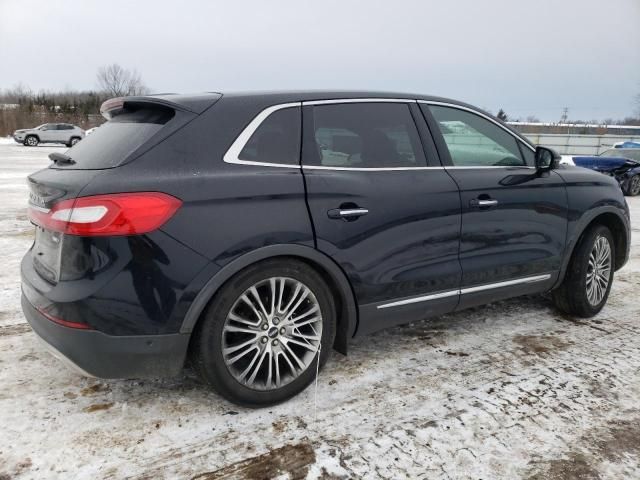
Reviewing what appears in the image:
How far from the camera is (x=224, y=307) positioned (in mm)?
2547

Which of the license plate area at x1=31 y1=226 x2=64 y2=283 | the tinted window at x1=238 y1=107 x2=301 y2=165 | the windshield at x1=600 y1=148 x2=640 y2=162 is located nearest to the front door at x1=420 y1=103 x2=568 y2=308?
the tinted window at x1=238 y1=107 x2=301 y2=165

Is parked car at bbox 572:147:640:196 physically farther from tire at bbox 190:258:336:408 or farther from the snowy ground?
tire at bbox 190:258:336:408

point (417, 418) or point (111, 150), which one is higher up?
point (111, 150)

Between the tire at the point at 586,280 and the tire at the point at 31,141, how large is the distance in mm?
35175

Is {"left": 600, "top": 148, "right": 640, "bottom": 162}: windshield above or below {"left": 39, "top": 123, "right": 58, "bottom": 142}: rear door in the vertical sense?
above

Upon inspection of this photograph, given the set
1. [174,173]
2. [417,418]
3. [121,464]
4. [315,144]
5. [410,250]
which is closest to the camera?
[121,464]

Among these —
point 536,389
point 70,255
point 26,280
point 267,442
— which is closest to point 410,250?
point 536,389

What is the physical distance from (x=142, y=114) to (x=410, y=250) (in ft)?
5.65

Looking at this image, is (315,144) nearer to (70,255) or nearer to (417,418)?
(70,255)

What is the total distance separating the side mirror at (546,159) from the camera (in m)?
3.92

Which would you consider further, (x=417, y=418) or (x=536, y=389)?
(x=536, y=389)

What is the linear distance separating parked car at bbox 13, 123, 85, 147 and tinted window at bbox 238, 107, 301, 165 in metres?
33.7

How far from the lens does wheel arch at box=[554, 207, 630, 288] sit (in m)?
4.10

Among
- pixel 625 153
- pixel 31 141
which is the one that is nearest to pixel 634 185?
pixel 625 153
